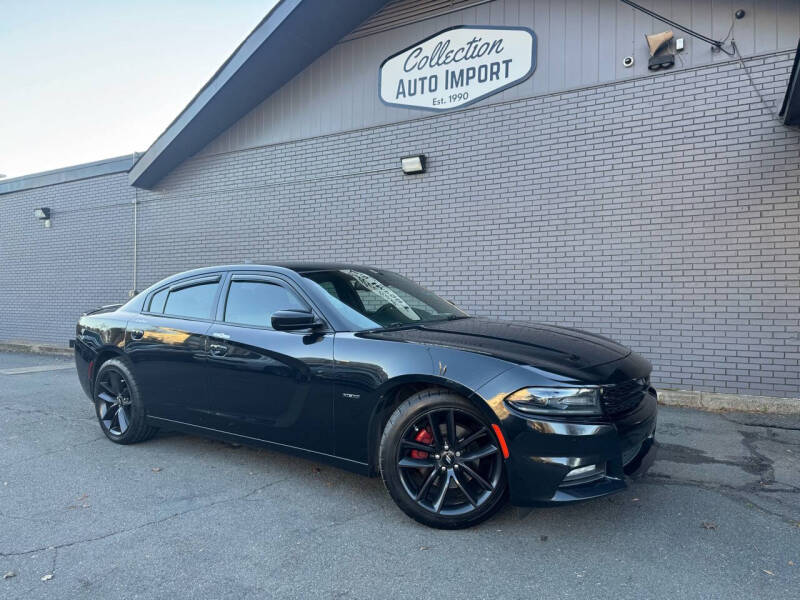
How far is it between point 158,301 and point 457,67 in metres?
5.48

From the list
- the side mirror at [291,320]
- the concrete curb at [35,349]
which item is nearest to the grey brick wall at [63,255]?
the concrete curb at [35,349]

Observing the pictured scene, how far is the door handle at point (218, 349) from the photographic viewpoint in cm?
396

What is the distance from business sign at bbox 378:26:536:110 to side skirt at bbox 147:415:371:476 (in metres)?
5.81

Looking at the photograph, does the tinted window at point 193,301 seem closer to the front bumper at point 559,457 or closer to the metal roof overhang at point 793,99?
the front bumper at point 559,457

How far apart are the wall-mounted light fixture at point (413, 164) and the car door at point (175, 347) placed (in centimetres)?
441

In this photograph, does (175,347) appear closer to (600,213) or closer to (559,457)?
(559,457)

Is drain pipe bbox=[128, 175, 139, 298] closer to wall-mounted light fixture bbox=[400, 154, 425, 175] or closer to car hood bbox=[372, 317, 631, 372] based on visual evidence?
wall-mounted light fixture bbox=[400, 154, 425, 175]

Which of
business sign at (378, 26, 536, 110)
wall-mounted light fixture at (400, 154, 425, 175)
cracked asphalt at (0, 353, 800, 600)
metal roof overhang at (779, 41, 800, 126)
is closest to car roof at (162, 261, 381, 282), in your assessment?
cracked asphalt at (0, 353, 800, 600)

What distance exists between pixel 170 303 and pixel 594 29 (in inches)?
237

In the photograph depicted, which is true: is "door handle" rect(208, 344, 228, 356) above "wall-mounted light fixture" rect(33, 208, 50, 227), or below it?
below

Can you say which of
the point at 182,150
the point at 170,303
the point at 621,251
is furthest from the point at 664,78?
the point at 182,150

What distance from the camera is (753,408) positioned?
5.92 m

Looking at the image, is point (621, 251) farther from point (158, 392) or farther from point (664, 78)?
point (158, 392)

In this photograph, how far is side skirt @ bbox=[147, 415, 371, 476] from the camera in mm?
3373
